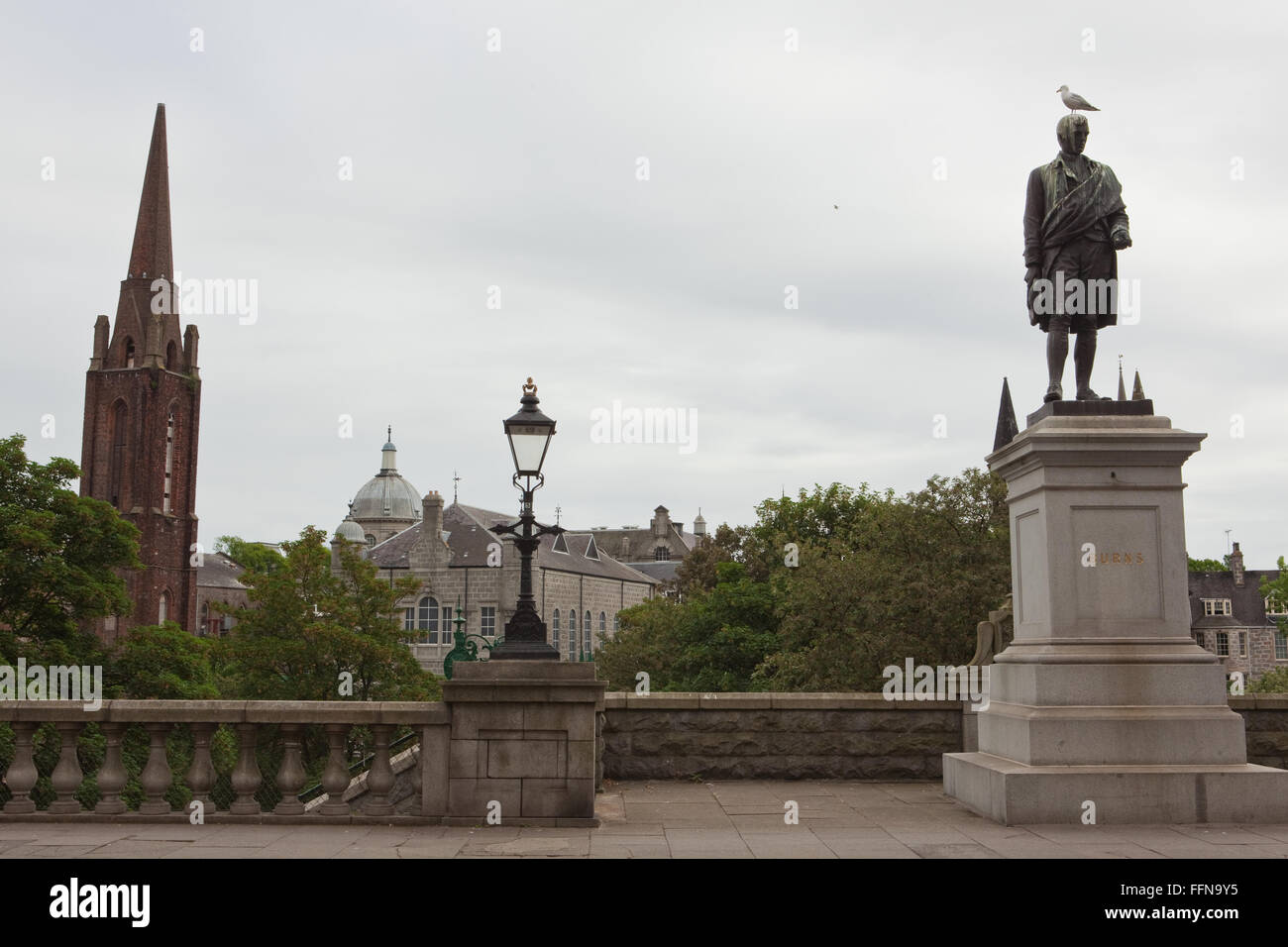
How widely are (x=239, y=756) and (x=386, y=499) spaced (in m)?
146

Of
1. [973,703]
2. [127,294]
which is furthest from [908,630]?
[127,294]

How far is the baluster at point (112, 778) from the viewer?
9.48 metres

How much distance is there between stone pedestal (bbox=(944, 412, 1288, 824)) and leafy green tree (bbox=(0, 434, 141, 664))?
1493 inches

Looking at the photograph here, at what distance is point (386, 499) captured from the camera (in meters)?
152

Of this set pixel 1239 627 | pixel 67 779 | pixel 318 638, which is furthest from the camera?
pixel 1239 627

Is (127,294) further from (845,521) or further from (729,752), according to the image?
(729,752)

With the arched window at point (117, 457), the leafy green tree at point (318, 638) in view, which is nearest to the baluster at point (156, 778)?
the leafy green tree at point (318, 638)

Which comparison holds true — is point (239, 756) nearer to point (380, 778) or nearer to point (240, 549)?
point (380, 778)

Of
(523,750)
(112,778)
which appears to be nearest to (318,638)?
(112,778)

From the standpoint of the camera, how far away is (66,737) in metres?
9.59

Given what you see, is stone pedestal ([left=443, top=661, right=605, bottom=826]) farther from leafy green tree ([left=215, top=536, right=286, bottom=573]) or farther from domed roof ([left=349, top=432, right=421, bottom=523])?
domed roof ([left=349, top=432, right=421, bottom=523])

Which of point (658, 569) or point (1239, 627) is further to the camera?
point (658, 569)

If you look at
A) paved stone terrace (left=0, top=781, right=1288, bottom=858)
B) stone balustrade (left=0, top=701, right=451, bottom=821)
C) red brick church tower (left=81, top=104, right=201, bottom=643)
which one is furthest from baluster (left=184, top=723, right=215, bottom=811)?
red brick church tower (left=81, top=104, right=201, bottom=643)

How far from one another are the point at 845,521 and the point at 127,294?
Result: 58.3m
